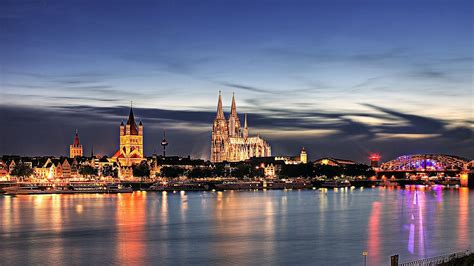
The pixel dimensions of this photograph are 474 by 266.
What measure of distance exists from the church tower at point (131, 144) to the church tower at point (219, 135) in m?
32.0

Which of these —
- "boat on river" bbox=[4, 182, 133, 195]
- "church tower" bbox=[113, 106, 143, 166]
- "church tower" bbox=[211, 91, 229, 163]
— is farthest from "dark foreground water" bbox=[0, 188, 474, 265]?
"church tower" bbox=[211, 91, 229, 163]

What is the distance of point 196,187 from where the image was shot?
112812 mm

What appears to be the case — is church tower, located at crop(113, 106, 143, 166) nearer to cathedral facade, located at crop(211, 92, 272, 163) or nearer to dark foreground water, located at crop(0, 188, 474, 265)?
cathedral facade, located at crop(211, 92, 272, 163)

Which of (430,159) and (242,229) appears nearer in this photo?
(242,229)

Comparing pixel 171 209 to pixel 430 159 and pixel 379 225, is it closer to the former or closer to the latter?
pixel 379 225

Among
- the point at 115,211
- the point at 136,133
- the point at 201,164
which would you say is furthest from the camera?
the point at 201,164

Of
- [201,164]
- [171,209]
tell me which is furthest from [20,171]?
[171,209]

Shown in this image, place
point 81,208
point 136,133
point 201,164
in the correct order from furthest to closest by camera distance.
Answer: point 201,164, point 136,133, point 81,208

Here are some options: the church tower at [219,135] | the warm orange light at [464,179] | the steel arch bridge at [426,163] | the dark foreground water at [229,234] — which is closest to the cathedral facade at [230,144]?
the church tower at [219,135]

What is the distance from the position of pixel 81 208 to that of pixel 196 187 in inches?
2035

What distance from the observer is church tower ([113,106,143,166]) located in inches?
5576

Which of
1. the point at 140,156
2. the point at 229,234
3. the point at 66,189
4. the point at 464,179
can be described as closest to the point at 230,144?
the point at 140,156

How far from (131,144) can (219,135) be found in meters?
34.6

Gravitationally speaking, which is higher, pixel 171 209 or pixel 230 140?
pixel 230 140
